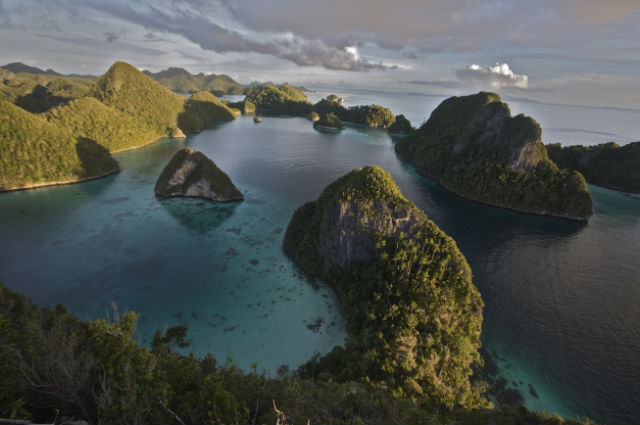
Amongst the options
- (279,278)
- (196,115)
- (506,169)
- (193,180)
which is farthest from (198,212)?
(196,115)

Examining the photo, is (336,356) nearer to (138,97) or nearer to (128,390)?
(128,390)

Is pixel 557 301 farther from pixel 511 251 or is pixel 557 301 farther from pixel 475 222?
pixel 475 222

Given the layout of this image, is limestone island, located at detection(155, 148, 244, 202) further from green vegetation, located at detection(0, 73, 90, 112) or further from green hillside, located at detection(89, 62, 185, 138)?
green vegetation, located at detection(0, 73, 90, 112)

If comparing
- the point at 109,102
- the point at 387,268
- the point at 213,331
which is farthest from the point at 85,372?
the point at 109,102

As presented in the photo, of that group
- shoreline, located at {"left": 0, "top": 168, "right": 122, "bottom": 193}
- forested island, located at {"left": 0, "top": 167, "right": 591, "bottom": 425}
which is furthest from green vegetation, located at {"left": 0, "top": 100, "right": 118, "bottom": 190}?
forested island, located at {"left": 0, "top": 167, "right": 591, "bottom": 425}

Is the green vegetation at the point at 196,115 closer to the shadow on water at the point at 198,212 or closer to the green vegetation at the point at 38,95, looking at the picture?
the green vegetation at the point at 38,95
